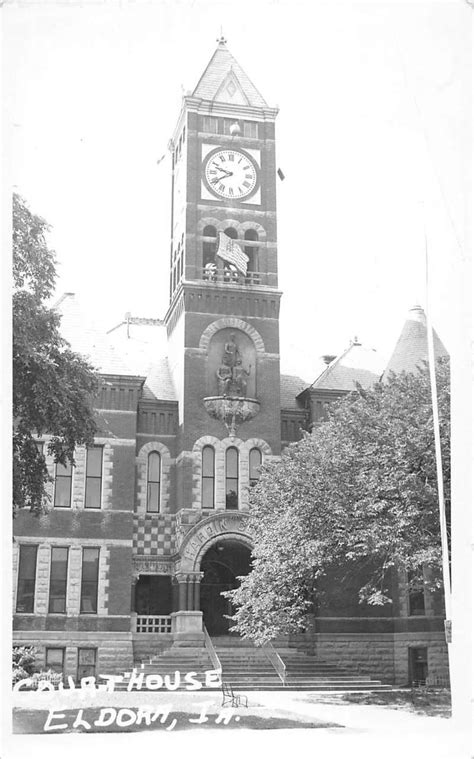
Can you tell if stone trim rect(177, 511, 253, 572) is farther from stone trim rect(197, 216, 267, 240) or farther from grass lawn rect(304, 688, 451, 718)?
stone trim rect(197, 216, 267, 240)

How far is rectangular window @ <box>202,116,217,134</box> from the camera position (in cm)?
3497

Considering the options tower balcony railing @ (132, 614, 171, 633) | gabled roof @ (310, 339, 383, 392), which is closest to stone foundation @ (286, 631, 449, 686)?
tower balcony railing @ (132, 614, 171, 633)

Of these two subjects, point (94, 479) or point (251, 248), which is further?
point (251, 248)

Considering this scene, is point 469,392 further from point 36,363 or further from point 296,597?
point 296,597

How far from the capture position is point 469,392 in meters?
13.3

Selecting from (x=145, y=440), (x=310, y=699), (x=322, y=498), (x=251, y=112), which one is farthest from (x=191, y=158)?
(x=310, y=699)

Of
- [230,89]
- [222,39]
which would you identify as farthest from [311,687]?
[230,89]

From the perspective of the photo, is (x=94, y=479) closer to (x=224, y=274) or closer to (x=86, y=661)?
(x=86, y=661)

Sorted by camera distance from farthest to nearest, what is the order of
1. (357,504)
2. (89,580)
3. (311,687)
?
(89,580) < (311,687) < (357,504)

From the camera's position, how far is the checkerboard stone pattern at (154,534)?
3167 centimetres

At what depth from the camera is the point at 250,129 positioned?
35125 millimetres

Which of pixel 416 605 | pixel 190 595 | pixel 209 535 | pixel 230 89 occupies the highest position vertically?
pixel 230 89

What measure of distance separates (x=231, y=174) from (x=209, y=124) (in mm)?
2150

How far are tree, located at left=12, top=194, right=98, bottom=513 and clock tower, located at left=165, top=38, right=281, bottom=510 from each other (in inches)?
463
